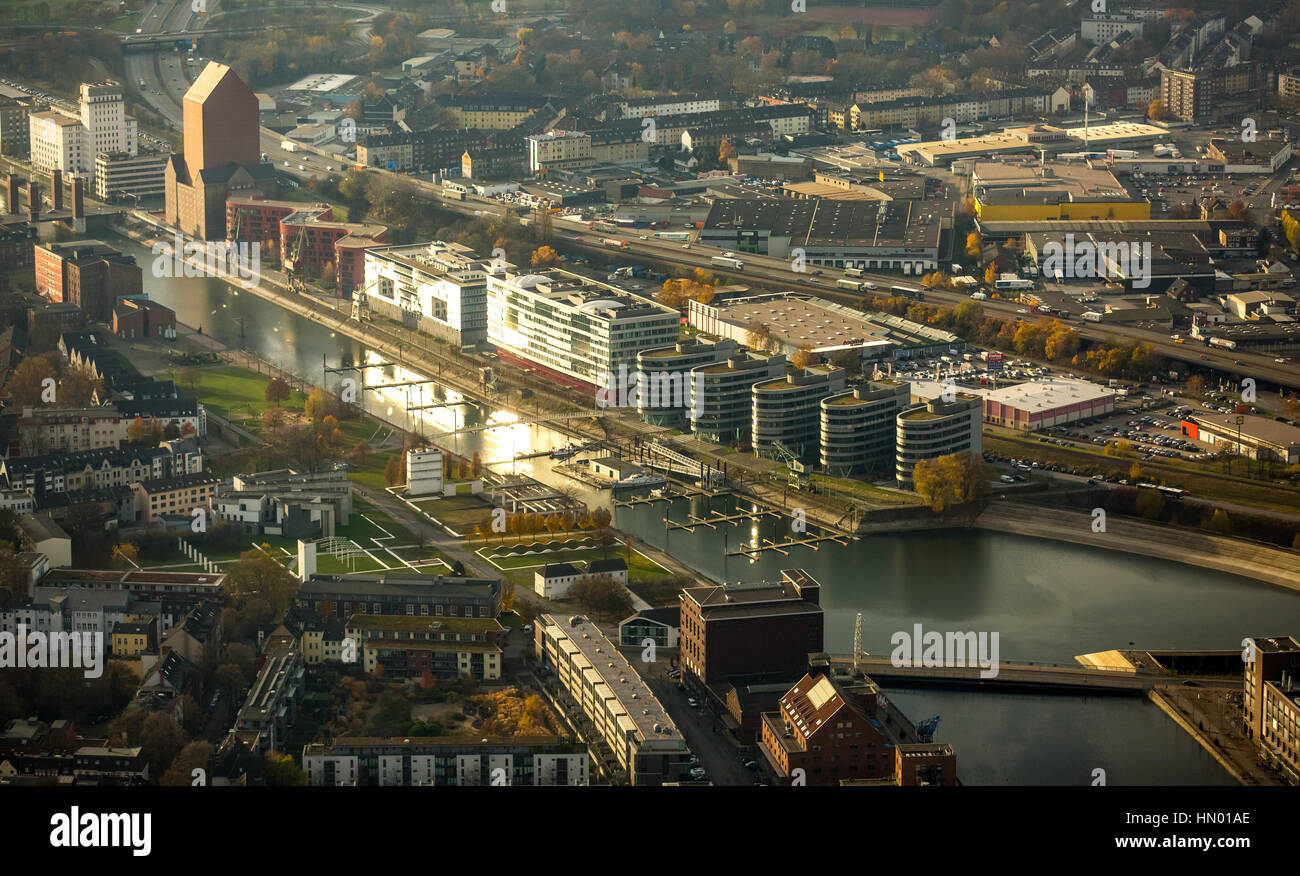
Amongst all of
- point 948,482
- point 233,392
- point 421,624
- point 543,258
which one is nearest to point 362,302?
point 543,258

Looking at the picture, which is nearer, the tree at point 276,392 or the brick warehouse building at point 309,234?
the tree at point 276,392

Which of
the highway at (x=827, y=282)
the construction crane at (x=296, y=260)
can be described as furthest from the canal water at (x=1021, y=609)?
the construction crane at (x=296, y=260)

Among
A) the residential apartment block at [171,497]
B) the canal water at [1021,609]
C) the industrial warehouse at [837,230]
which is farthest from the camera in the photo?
the industrial warehouse at [837,230]

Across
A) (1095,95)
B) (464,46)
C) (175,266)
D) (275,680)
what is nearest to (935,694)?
(275,680)

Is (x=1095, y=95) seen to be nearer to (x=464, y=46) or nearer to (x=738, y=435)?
(x=464, y=46)

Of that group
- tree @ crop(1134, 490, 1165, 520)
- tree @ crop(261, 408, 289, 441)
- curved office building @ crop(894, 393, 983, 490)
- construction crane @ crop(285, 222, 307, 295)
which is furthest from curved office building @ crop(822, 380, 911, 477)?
construction crane @ crop(285, 222, 307, 295)

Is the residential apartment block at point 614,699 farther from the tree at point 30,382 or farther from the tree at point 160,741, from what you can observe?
the tree at point 30,382

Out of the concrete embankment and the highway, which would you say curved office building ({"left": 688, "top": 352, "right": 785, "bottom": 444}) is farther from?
the highway
